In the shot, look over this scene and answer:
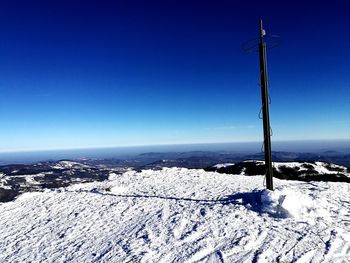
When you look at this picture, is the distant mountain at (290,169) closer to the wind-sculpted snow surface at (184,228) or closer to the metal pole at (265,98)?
the wind-sculpted snow surface at (184,228)

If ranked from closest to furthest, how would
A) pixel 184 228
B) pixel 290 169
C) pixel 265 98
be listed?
pixel 184 228 < pixel 265 98 < pixel 290 169

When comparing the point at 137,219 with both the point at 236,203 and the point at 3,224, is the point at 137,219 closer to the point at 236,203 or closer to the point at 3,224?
the point at 236,203

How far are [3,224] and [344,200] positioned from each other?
20532mm

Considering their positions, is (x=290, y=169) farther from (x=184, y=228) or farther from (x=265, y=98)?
(x=184, y=228)

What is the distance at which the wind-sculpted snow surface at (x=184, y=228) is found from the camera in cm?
1012

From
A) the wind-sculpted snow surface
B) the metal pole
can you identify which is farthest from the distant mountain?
the metal pole

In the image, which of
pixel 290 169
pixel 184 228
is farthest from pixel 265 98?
pixel 290 169

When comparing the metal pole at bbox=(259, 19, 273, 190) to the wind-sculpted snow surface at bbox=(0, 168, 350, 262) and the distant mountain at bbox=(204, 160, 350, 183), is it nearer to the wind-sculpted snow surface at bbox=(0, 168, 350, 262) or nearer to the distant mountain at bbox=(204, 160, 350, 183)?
the wind-sculpted snow surface at bbox=(0, 168, 350, 262)

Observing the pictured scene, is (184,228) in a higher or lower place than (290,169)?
higher

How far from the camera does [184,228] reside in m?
12.9

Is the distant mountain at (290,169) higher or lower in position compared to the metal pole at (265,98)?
lower

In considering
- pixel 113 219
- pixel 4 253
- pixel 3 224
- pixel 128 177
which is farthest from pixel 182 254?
pixel 128 177

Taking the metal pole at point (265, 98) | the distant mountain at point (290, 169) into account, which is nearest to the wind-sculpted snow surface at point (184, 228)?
the metal pole at point (265, 98)

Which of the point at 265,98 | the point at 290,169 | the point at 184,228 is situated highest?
the point at 265,98
